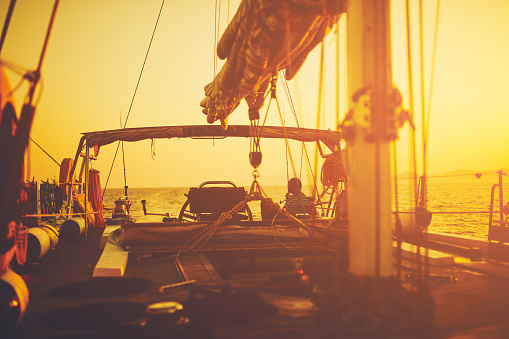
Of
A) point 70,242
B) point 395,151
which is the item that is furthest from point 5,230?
point 70,242

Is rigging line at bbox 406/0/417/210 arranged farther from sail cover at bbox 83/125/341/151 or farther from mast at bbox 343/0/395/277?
sail cover at bbox 83/125/341/151

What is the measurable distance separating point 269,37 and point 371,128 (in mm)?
1450

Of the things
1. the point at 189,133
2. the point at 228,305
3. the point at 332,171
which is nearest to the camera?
the point at 228,305

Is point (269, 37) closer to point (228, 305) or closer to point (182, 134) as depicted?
point (228, 305)

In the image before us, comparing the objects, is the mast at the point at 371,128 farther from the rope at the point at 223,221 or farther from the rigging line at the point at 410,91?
the rope at the point at 223,221

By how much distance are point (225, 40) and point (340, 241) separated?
10.8 ft

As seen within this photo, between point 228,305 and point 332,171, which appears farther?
point 332,171

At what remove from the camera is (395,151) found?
3318mm

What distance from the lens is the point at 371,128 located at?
3051 mm

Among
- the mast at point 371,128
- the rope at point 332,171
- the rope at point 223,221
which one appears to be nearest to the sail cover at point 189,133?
the rope at point 332,171

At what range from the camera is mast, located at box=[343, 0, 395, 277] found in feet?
9.88

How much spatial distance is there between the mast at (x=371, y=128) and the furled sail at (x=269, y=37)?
484 millimetres

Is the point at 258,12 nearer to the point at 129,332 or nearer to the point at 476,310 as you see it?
the point at 129,332

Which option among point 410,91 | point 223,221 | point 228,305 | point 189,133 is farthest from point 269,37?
point 189,133
